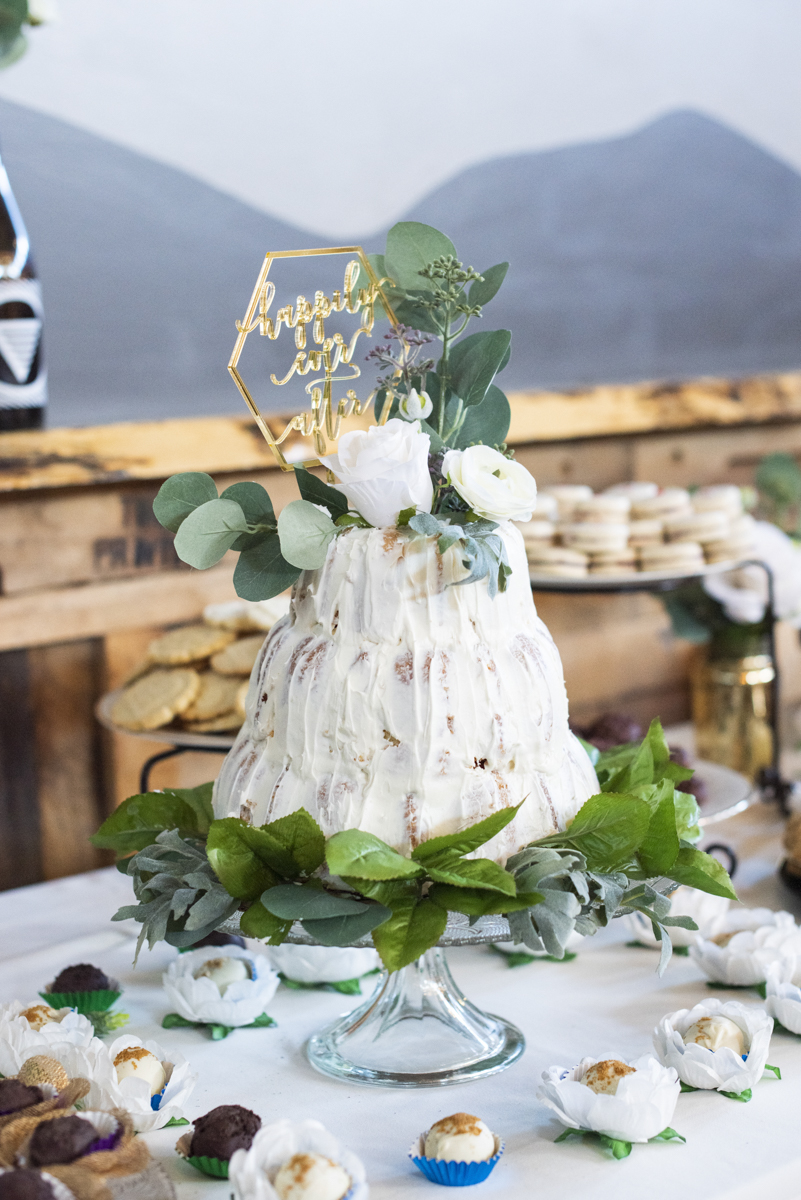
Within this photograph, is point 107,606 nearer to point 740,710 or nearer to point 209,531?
point 209,531

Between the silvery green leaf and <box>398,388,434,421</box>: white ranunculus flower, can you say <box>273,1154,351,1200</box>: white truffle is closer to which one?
the silvery green leaf

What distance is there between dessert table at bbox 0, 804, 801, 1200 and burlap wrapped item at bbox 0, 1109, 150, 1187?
8 centimetres

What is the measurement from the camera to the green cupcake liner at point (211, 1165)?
2.28 ft

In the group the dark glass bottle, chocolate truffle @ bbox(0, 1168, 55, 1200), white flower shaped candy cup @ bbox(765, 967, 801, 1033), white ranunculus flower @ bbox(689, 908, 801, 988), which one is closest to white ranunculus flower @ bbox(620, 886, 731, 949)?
white ranunculus flower @ bbox(689, 908, 801, 988)

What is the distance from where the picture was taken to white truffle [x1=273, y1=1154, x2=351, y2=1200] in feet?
1.99

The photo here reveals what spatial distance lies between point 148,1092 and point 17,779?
29.7 inches

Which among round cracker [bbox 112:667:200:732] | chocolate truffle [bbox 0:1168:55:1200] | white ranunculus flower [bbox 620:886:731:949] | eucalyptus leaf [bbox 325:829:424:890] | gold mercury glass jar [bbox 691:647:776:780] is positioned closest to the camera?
chocolate truffle [bbox 0:1168:55:1200]

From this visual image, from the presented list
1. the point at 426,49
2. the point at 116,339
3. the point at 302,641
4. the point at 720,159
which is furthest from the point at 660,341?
the point at 302,641

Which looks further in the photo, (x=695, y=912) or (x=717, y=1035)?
(x=695, y=912)

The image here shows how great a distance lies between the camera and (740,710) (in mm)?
1670

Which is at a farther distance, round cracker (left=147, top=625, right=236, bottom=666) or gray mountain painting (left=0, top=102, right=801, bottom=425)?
gray mountain painting (left=0, top=102, right=801, bottom=425)

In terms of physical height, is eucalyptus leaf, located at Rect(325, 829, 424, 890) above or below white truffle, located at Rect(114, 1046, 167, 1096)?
above

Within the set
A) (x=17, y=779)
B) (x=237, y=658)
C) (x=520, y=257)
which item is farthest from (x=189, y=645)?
(x=520, y=257)

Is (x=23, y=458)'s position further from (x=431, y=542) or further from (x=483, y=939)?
(x=483, y=939)
